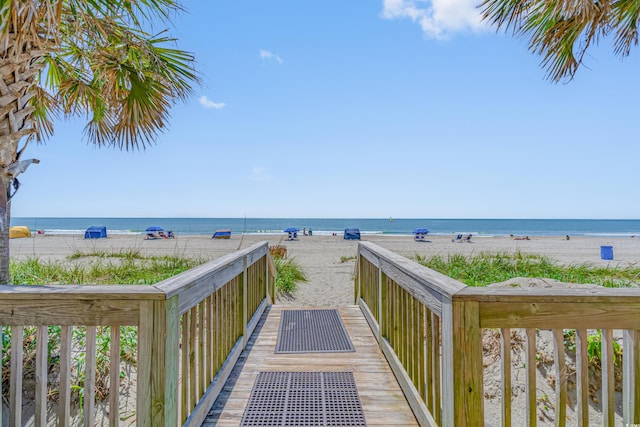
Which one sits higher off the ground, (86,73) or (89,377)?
(86,73)

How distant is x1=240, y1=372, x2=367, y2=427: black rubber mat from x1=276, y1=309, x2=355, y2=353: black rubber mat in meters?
0.56

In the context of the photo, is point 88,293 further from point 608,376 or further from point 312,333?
point 312,333

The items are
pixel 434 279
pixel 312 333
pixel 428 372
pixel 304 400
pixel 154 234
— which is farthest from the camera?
pixel 154 234

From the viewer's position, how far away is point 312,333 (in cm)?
396

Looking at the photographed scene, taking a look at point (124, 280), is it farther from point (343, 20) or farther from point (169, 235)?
point (169, 235)

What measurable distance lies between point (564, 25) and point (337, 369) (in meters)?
4.02

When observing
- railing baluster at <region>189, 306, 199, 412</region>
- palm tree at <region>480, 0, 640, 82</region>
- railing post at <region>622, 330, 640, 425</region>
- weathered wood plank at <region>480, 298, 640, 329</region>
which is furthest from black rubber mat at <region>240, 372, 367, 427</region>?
palm tree at <region>480, 0, 640, 82</region>

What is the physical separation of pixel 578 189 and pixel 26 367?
45.6 meters

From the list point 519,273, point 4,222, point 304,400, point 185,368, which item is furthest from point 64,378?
point 519,273

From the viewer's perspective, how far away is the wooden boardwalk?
2280mm

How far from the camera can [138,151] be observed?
3.80 metres

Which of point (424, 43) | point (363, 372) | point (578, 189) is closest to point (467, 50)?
point (424, 43)

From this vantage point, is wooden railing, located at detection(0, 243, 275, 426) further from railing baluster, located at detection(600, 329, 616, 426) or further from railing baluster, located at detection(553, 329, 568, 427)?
railing baluster, located at detection(600, 329, 616, 426)

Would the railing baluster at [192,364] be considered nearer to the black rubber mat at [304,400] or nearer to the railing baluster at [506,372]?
the black rubber mat at [304,400]
